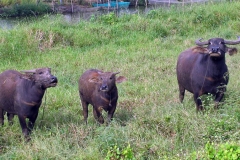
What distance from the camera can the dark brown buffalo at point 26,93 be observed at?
229 inches

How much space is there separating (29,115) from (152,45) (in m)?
5.43

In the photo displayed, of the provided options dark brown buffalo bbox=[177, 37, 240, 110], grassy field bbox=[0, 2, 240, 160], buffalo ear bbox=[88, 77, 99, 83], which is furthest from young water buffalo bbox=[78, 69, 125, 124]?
dark brown buffalo bbox=[177, 37, 240, 110]

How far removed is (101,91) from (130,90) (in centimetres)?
158

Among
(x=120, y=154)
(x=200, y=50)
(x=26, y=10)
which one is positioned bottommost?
(x=26, y=10)

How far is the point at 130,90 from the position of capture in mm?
7508

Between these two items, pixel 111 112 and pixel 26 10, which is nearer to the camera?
pixel 111 112

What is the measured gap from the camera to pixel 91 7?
22625 millimetres

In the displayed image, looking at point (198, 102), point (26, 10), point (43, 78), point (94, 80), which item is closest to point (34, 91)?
point (43, 78)

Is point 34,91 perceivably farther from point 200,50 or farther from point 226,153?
point 226,153

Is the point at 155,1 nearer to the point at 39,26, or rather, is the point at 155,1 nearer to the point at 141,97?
the point at 39,26

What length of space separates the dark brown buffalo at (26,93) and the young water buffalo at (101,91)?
68 centimetres

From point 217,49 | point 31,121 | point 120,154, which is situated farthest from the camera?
point 31,121

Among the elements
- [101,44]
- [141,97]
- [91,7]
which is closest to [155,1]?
[91,7]

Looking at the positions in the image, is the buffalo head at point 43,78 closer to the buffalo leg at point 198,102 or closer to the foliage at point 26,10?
the buffalo leg at point 198,102
